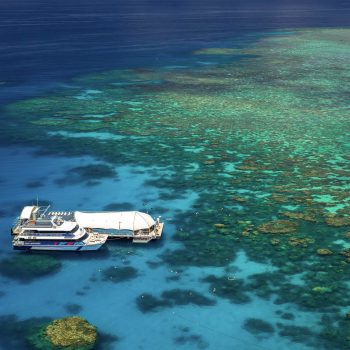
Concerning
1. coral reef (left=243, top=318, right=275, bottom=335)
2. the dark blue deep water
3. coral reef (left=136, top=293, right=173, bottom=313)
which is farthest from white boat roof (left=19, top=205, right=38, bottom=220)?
coral reef (left=243, top=318, right=275, bottom=335)

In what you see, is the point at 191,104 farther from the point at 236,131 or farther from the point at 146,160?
the point at 146,160

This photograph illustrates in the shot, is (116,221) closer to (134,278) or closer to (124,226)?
(124,226)

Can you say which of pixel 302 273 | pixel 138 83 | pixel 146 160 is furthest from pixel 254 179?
pixel 138 83

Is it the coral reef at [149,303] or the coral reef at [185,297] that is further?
the coral reef at [185,297]

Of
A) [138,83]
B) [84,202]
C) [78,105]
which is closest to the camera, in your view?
[84,202]

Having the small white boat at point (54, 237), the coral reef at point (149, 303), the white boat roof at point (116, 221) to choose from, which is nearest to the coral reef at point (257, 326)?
the coral reef at point (149, 303)

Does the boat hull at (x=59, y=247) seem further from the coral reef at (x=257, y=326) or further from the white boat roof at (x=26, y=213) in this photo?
the coral reef at (x=257, y=326)
